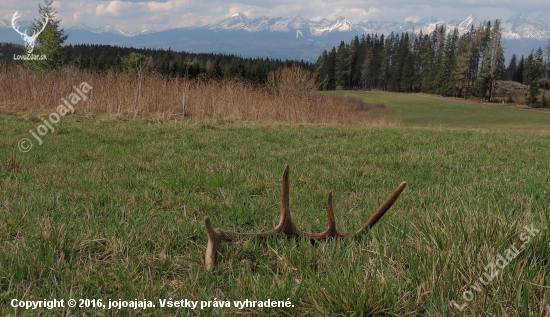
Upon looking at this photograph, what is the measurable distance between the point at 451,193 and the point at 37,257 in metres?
3.38

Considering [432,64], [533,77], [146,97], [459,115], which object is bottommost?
[459,115]

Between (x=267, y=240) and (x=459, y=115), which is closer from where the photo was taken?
(x=267, y=240)

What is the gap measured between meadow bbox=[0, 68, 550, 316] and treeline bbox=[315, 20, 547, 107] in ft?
227

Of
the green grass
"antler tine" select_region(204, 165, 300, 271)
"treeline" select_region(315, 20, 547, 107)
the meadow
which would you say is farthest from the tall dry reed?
"treeline" select_region(315, 20, 547, 107)

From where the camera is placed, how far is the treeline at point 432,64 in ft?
232

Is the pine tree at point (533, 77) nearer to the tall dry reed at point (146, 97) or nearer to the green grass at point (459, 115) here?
the green grass at point (459, 115)

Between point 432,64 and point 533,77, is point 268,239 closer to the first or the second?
point 533,77

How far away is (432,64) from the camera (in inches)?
3250

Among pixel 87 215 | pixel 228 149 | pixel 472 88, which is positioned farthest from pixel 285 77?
pixel 472 88

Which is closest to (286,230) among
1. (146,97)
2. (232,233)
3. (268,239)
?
(268,239)

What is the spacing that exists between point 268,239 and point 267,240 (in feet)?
0.07

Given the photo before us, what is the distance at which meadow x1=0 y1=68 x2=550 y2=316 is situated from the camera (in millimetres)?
1506

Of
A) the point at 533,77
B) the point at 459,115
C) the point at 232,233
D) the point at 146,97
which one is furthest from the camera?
the point at 533,77

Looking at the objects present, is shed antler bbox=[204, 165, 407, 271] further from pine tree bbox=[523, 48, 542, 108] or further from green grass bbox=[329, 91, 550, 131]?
pine tree bbox=[523, 48, 542, 108]
